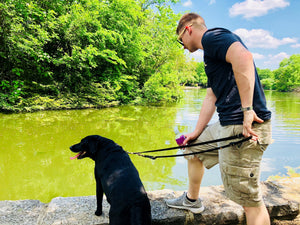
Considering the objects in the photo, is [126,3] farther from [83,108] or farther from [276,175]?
[276,175]

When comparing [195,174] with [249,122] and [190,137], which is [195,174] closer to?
[190,137]

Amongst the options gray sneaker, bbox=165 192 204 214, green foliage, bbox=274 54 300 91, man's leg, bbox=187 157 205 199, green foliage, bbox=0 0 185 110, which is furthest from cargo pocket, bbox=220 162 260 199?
green foliage, bbox=274 54 300 91

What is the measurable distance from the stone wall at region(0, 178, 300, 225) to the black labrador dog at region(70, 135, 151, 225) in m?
0.21

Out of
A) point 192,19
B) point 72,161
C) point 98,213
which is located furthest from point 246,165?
point 72,161

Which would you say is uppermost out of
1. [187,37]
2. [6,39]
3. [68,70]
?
[6,39]

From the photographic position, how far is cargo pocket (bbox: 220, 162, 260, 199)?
136cm

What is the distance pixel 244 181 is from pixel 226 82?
691 millimetres

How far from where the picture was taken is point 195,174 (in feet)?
6.08

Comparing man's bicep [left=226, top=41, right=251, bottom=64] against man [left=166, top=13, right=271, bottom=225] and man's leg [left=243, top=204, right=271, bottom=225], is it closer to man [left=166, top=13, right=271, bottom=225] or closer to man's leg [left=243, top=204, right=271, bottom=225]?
man [left=166, top=13, right=271, bottom=225]

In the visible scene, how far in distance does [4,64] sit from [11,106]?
8.72ft

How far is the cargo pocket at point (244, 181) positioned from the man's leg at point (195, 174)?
1.43ft

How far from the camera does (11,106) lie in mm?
9258

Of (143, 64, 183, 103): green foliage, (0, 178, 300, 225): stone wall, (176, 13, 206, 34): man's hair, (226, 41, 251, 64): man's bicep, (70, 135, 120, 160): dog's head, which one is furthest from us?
(143, 64, 183, 103): green foliage

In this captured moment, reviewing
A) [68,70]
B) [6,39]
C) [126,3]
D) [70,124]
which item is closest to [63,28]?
[68,70]
